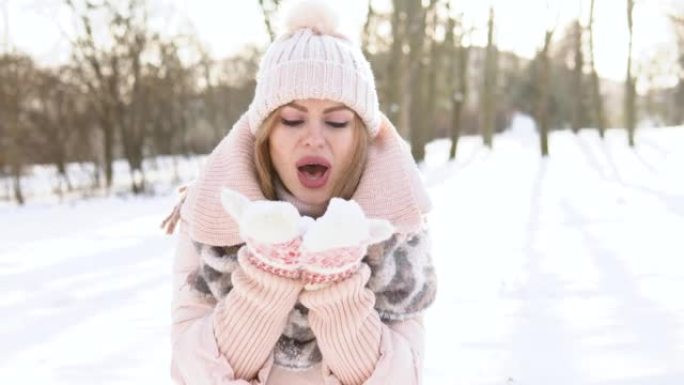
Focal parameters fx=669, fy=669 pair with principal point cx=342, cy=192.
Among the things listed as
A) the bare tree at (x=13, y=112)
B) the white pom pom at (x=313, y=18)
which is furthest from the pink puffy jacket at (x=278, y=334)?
the bare tree at (x=13, y=112)

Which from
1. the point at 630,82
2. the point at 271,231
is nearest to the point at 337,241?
the point at 271,231

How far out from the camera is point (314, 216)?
53.0 inches

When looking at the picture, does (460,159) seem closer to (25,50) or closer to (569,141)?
(569,141)

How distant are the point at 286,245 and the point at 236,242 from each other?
8.6 inches

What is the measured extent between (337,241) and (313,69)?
411 millimetres

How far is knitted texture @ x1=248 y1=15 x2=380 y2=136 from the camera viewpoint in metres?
1.29

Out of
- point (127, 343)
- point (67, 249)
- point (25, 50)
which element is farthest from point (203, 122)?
point (127, 343)

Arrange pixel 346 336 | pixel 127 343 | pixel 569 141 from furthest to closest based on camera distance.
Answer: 1. pixel 569 141
2. pixel 127 343
3. pixel 346 336

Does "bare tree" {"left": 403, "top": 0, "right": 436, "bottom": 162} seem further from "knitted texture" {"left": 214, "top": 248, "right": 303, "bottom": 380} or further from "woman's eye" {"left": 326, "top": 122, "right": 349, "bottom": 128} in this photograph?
"knitted texture" {"left": 214, "top": 248, "right": 303, "bottom": 380}

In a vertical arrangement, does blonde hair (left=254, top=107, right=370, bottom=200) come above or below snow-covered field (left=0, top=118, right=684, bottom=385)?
above

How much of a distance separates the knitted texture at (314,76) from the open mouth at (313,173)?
0.42 ft

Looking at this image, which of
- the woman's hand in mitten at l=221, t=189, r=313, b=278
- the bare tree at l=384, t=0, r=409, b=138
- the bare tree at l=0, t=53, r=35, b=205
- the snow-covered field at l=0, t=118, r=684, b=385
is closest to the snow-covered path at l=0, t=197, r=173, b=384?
the snow-covered field at l=0, t=118, r=684, b=385

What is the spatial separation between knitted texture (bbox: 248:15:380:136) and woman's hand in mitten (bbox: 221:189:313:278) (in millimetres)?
300

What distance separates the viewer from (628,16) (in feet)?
53.1
